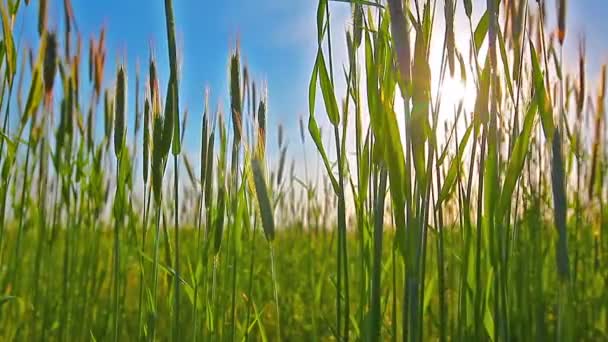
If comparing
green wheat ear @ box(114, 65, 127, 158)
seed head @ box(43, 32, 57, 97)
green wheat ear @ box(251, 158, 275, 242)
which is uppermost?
seed head @ box(43, 32, 57, 97)

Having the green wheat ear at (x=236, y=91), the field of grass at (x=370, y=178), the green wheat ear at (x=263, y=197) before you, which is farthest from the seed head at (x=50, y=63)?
the green wheat ear at (x=263, y=197)

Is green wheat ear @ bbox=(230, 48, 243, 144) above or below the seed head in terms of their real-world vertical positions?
below

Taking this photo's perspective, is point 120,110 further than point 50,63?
No

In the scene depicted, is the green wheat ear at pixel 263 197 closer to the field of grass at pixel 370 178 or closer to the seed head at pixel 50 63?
the field of grass at pixel 370 178

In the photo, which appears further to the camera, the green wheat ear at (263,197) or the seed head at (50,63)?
the seed head at (50,63)

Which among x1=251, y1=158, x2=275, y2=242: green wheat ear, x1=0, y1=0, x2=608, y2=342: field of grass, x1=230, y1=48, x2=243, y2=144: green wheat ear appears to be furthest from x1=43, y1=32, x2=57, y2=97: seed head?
x1=251, y1=158, x2=275, y2=242: green wheat ear

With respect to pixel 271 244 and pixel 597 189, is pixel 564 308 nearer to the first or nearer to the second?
pixel 271 244

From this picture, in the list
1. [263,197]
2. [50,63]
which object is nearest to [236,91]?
[263,197]

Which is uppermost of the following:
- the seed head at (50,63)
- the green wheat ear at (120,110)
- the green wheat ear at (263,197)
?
the seed head at (50,63)

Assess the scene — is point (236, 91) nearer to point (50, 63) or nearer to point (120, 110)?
point (120, 110)

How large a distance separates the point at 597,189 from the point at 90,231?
1.39 m

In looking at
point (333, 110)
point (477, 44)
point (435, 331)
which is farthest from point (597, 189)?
point (333, 110)

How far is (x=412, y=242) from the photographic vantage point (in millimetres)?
589

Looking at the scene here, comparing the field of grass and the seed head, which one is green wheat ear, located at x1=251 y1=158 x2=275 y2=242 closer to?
the field of grass
